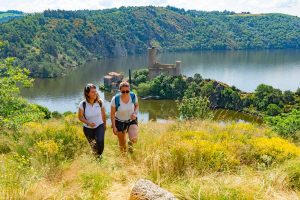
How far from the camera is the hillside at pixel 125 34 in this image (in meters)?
89.9

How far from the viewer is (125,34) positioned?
431ft

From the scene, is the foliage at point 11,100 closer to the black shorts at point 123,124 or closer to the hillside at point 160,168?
the hillside at point 160,168

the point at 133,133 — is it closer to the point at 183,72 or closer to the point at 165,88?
the point at 165,88

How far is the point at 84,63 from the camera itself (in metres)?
98.1

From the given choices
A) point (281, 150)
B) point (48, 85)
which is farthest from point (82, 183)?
point (48, 85)

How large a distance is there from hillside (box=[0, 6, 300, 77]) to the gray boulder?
243 feet

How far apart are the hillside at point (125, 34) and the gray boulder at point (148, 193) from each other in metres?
74.0

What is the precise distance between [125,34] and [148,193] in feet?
432

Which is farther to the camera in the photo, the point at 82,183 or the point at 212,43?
the point at 212,43

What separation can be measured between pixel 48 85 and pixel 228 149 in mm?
63366

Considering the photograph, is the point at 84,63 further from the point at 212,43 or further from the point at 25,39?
the point at 212,43

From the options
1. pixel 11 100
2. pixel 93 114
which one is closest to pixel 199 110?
pixel 11 100

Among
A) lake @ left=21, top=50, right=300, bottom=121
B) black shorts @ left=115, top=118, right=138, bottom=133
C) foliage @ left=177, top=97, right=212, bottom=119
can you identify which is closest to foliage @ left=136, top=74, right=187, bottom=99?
lake @ left=21, top=50, right=300, bottom=121

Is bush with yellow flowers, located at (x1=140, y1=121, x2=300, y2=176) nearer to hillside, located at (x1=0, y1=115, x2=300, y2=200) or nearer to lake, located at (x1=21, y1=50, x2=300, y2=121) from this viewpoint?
hillside, located at (x1=0, y1=115, x2=300, y2=200)
